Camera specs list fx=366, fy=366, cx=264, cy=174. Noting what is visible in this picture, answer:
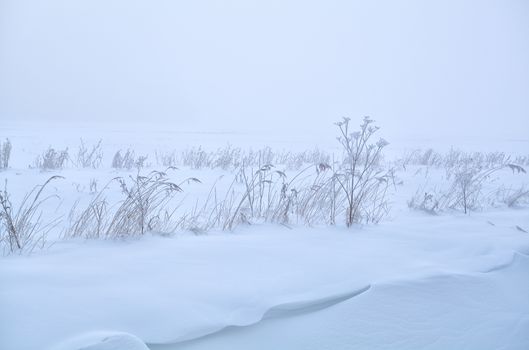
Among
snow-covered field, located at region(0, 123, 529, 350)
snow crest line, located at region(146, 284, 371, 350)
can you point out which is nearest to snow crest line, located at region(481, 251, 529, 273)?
snow-covered field, located at region(0, 123, 529, 350)

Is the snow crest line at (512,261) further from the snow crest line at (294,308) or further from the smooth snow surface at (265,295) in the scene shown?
the snow crest line at (294,308)

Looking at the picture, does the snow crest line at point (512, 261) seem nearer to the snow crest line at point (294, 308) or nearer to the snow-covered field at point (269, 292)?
the snow-covered field at point (269, 292)

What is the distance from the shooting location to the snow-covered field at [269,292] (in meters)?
1.53

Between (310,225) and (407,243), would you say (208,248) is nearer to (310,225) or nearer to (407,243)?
(310,225)

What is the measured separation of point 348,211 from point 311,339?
2.01 metres

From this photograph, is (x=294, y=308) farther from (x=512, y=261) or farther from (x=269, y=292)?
(x=512, y=261)

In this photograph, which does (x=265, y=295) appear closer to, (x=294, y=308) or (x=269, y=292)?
(x=269, y=292)

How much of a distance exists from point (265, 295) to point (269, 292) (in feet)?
0.13

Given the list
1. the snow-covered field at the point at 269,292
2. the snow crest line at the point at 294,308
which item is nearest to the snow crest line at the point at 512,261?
the snow-covered field at the point at 269,292

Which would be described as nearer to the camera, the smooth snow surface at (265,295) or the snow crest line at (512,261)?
the smooth snow surface at (265,295)

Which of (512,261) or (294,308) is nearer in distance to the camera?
(294,308)

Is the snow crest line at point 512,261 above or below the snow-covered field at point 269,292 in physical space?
above

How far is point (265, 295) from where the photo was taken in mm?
1851

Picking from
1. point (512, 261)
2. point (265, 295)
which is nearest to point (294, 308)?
point (265, 295)
